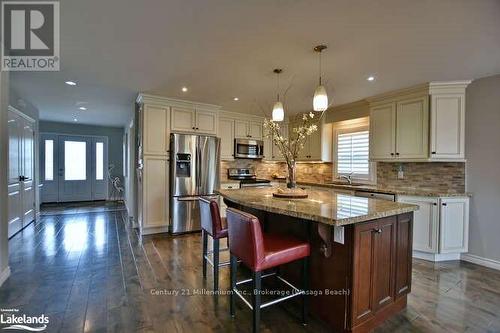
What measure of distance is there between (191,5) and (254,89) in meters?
2.08

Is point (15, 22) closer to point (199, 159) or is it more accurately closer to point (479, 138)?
point (199, 159)

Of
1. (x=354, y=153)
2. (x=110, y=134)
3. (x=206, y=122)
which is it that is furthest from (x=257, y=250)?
(x=110, y=134)

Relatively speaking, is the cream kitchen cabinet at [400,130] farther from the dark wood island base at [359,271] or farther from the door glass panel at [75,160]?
the door glass panel at [75,160]

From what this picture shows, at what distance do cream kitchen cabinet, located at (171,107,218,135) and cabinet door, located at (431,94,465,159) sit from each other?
3667mm

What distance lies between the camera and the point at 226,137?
549 centimetres

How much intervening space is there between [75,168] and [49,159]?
0.71 metres

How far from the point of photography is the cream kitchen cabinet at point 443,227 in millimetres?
3258

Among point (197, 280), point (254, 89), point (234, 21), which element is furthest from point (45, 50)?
point (197, 280)

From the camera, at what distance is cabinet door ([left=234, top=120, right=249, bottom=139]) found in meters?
5.62

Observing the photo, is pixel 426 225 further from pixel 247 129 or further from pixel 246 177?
pixel 247 129

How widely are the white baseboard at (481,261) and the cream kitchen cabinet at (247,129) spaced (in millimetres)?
4233

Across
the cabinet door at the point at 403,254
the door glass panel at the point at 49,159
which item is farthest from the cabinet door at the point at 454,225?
the door glass panel at the point at 49,159

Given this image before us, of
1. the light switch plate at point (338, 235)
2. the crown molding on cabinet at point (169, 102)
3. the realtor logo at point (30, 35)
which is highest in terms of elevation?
the realtor logo at point (30, 35)

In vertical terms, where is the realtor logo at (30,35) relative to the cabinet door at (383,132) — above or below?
above
